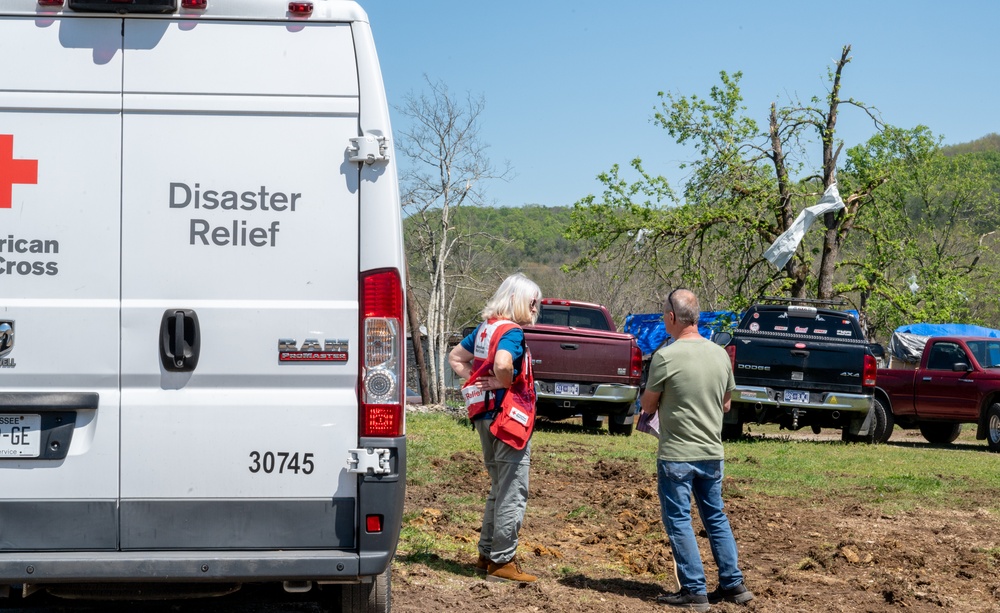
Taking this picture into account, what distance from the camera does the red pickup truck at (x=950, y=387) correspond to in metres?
17.7

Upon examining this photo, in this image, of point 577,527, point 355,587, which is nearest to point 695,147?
point 577,527

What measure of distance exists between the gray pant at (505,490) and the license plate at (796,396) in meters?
10.9

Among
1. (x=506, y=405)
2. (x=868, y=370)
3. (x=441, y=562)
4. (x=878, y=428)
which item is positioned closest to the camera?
(x=506, y=405)

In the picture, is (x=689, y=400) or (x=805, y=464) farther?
(x=805, y=464)

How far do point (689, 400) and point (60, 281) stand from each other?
132 inches

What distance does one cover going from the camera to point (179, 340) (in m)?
4.28

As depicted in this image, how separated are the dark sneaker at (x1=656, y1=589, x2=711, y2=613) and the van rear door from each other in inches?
97.9

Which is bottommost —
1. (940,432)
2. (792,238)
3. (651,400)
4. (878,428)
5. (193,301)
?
(940,432)

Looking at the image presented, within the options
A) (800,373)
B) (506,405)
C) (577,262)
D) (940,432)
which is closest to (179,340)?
(506,405)

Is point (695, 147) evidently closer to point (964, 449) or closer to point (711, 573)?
point (964, 449)

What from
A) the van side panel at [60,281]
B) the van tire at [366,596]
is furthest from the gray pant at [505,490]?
the van side panel at [60,281]

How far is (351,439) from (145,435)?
79cm

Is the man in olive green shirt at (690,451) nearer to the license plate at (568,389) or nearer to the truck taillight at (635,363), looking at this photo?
the license plate at (568,389)

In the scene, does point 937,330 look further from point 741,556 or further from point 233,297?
point 233,297
